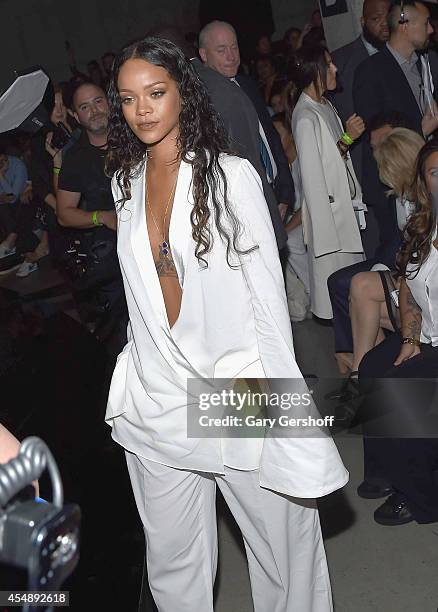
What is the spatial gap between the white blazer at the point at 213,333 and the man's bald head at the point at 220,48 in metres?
2.15

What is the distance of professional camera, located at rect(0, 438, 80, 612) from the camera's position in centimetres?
87

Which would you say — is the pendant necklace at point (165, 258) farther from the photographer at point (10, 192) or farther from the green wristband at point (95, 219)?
the photographer at point (10, 192)

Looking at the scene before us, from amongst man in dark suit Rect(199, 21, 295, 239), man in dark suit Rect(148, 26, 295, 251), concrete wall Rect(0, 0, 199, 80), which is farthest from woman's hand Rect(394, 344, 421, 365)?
concrete wall Rect(0, 0, 199, 80)

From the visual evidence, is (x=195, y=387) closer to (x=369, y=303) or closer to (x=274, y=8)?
(x=369, y=303)

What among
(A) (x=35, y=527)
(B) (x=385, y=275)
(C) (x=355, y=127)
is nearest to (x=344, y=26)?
(C) (x=355, y=127)

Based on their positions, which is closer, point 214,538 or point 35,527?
point 35,527

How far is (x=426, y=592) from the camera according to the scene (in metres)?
2.94

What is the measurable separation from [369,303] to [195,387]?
2.05 m

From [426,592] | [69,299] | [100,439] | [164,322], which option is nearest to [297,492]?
[164,322]

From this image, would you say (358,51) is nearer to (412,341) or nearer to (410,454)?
(412,341)

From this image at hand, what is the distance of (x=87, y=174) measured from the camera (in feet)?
13.5

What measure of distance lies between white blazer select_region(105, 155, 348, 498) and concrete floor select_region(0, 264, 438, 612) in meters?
0.94

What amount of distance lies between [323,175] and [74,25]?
893cm

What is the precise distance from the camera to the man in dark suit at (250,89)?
169 inches
